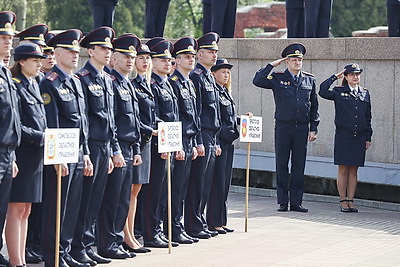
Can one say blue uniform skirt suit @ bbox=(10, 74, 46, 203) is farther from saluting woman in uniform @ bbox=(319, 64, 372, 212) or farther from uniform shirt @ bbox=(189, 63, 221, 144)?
saluting woman in uniform @ bbox=(319, 64, 372, 212)

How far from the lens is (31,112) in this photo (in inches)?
409

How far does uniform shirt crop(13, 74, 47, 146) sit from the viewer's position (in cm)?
1034

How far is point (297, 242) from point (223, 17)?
724cm

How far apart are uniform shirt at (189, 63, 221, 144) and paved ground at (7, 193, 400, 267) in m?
1.29

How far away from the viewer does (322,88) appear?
635 inches

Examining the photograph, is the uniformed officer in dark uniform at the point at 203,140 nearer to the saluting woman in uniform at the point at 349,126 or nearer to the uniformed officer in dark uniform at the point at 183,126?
the uniformed officer in dark uniform at the point at 183,126

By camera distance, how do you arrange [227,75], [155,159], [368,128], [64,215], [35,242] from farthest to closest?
[368,128] → [227,75] → [155,159] → [35,242] → [64,215]

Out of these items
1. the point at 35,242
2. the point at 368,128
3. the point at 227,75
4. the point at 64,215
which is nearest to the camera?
the point at 64,215

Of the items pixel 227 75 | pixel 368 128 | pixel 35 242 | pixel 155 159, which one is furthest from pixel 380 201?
pixel 35 242

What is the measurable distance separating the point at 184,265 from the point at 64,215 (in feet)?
4.27

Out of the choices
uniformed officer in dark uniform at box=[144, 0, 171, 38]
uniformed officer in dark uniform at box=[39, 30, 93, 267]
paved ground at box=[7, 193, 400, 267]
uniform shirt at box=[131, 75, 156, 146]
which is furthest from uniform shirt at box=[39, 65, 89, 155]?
uniformed officer in dark uniform at box=[144, 0, 171, 38]

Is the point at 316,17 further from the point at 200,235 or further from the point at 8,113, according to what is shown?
the point at 8,113

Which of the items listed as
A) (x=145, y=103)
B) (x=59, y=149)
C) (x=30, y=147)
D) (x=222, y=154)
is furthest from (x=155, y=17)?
(x=59, y=149)

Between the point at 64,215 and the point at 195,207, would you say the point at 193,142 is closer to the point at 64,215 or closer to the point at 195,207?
the point at 195,207
